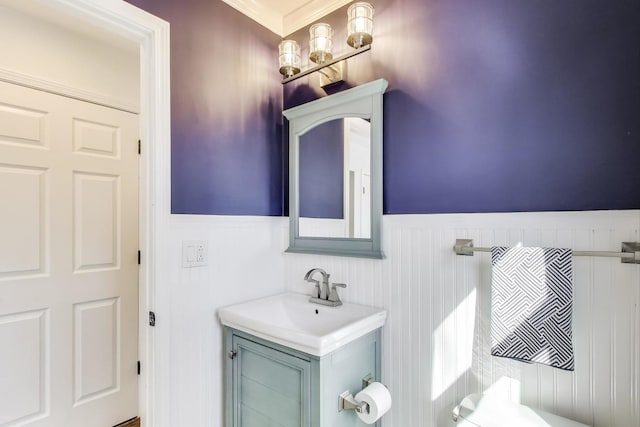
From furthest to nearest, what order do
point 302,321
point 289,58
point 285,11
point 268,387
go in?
point 285,11, point 289,58, point 302,321, point 268,387

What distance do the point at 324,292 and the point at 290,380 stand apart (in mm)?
460

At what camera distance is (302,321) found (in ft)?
4.94

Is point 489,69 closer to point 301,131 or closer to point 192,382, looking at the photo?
point 301,131

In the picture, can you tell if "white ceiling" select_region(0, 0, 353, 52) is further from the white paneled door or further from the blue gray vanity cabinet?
the blue gray vanity cabinet

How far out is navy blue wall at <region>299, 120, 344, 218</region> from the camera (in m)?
1.58

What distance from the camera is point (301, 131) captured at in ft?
5.60

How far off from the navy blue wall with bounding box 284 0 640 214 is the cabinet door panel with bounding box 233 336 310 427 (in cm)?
81

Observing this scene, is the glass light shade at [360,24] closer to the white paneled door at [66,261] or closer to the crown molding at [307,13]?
the crown molding at [307,13]

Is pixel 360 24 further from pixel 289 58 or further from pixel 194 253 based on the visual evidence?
pixel 194 253

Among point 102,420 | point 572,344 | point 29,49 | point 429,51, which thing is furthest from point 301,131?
Result: point 102,420

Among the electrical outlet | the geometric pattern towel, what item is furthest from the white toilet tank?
the electrical outlet

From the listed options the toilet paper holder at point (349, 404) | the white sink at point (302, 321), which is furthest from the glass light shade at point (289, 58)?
the toilet paper holder at point (349, 404)

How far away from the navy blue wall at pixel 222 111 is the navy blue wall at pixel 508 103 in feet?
2.06

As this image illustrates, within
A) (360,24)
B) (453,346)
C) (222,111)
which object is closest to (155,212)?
(222,111)
